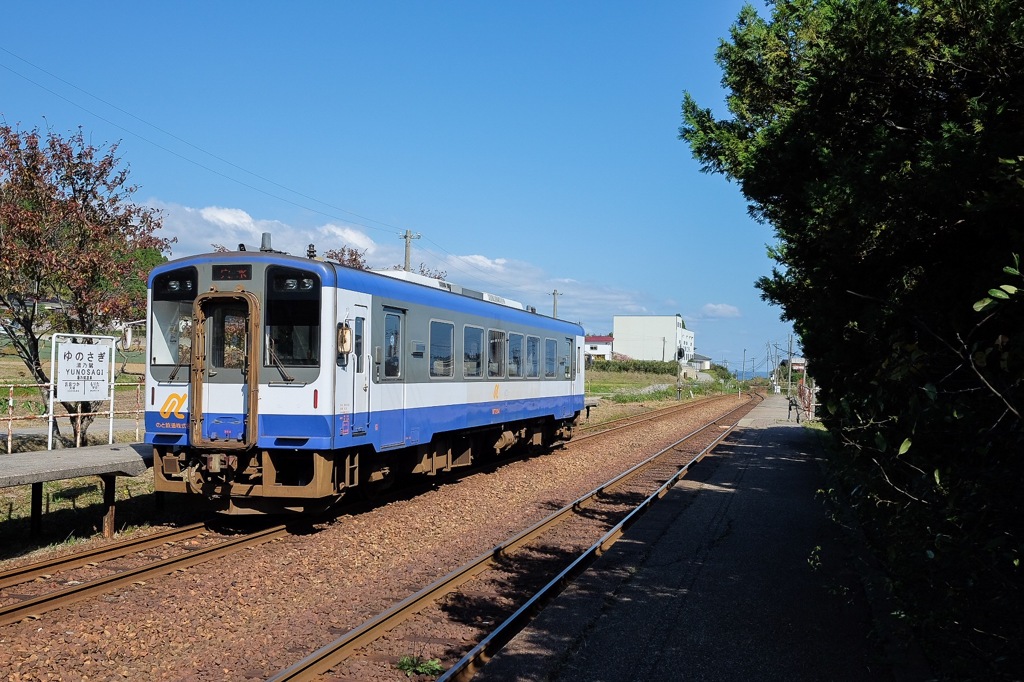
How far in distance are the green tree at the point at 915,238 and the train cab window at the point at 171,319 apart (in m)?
6.43

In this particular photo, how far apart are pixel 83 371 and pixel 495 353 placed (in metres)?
6.69

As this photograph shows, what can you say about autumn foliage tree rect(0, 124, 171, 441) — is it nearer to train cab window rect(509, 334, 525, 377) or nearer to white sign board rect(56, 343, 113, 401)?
white sign board rect(56, 343, 113, 401)

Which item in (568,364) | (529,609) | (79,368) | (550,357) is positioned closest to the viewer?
(529,609)

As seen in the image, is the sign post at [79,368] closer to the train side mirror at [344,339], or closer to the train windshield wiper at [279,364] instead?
the train windshield wiper at [279,364]

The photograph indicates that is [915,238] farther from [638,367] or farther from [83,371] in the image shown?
[638,367]

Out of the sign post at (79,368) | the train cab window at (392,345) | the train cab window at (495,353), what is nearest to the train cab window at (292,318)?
the train cab window at (392,345)

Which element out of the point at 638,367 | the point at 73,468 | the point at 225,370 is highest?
the point at 638,367

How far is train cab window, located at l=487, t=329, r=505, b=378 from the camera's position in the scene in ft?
46.9

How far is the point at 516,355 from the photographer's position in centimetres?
1578

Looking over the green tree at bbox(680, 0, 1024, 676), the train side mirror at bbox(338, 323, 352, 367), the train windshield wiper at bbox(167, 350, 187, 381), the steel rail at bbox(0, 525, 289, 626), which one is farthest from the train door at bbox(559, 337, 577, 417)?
the steel rail at bbox(0, 525, 289, 626)

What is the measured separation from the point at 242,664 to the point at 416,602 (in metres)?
1.68

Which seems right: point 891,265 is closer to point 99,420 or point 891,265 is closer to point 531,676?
point 531,676

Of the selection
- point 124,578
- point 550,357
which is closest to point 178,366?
point 124,578

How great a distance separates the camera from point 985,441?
289 centimetres
